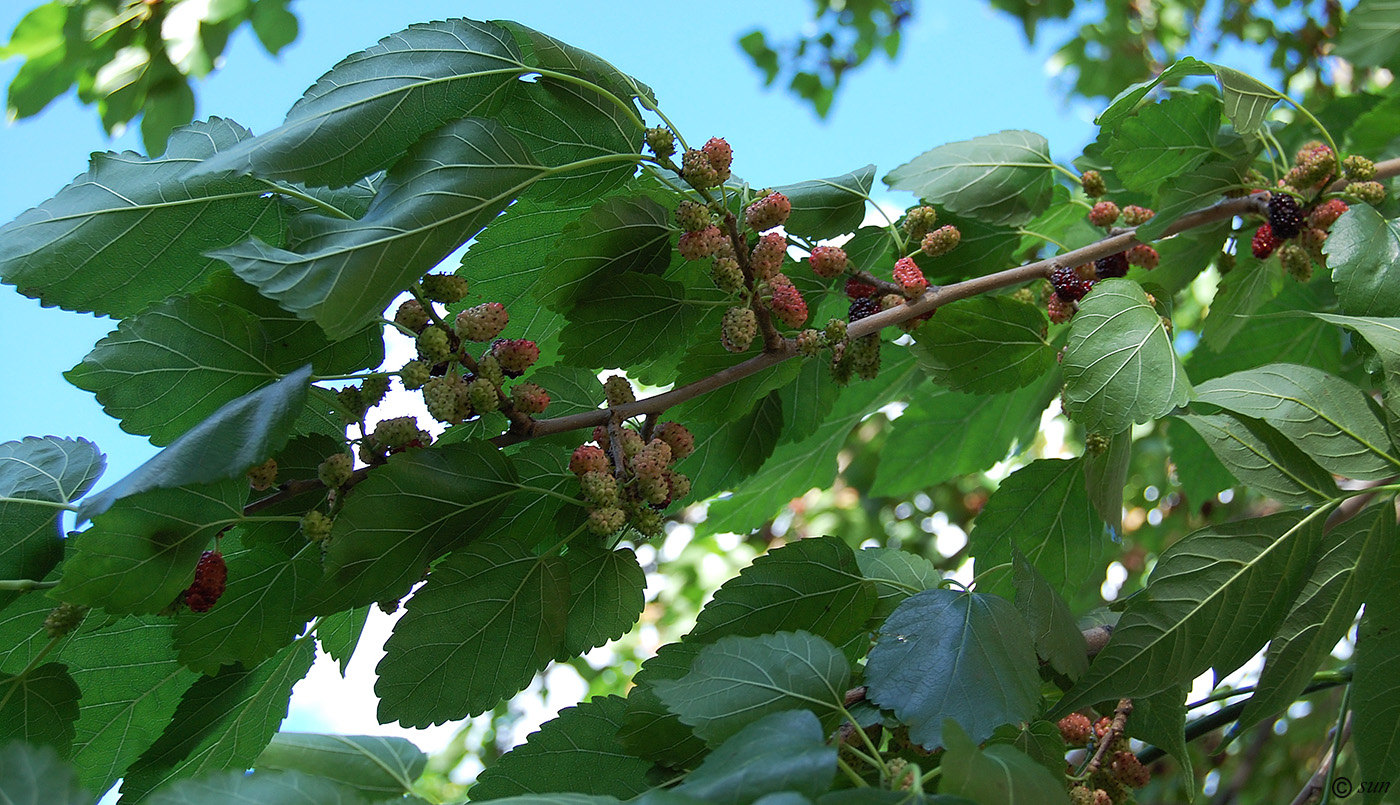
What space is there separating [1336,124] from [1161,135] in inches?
22.9

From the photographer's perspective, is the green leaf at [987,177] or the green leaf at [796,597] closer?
the green leaf at [796,597]

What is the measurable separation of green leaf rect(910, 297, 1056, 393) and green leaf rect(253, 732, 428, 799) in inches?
21.5

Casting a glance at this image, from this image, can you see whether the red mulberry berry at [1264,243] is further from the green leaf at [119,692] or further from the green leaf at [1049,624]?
the green leaf at [119,692]

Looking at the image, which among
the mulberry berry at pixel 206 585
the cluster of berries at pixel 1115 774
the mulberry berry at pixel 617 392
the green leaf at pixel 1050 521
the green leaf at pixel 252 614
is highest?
the mulberry berry at pixel 617 392

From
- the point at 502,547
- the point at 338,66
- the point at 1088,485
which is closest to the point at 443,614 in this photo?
the point at 502,547

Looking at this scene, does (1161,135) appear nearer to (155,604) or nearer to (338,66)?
(338,66)

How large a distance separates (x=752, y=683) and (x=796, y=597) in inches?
5.4

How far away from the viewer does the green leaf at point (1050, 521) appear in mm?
892

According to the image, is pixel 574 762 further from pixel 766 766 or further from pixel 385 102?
pixel 385 102

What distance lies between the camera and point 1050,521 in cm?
90

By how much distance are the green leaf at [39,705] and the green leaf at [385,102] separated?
0.29m

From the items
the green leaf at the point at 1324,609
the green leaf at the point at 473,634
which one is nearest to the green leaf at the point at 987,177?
the green leaf at the point at 1324,609

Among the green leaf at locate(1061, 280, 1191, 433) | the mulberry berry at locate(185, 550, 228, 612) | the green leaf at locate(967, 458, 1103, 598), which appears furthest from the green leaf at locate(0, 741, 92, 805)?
the green leaf at locate(967, 458, 1103, 598)

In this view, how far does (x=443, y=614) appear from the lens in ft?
1.92
